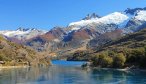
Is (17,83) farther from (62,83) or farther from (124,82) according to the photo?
(124,82)

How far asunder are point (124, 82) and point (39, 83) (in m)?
31.8

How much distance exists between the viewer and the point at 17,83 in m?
141

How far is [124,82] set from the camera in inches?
5630

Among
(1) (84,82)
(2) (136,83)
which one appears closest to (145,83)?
(2) (136,83)

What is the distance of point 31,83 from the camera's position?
140 meters

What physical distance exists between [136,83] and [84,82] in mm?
19174

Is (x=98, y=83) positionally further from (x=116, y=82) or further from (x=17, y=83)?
(x=17, y=83)

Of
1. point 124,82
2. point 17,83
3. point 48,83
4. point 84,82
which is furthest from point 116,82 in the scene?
point 17,83

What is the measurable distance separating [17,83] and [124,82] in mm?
39890

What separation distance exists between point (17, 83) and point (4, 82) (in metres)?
5.82

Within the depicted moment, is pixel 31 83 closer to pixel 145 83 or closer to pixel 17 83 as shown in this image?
pixel 17 83

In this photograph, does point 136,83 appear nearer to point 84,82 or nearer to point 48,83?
point 84,82

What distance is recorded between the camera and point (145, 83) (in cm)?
13675

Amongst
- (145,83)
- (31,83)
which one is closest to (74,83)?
(31,83)
